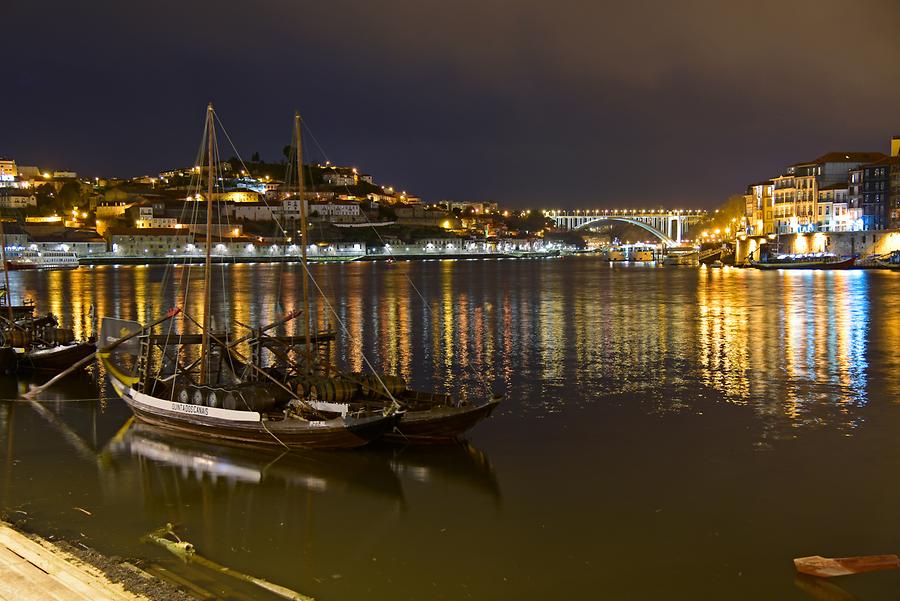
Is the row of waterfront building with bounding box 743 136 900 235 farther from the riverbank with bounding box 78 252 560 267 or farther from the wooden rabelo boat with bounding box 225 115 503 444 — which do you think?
the wooden rabelo boat with bounding box 225 115 503 444

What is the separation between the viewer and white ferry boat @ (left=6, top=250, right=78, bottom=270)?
110 meters

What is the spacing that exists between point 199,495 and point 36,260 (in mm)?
115985

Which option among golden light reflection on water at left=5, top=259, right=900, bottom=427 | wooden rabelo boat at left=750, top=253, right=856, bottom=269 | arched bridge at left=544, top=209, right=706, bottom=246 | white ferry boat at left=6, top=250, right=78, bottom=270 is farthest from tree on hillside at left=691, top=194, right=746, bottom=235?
white ferry boat at left=6, top=250, right=78, bottom=270

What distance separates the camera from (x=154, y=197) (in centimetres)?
15675

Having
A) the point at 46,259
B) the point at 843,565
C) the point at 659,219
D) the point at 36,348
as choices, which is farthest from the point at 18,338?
the point at 659,219

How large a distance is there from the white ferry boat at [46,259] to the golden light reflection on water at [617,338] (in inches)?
2376

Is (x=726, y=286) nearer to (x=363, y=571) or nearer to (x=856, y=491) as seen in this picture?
(x=856, y=491)

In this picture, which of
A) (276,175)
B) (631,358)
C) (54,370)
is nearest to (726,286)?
(631,358)

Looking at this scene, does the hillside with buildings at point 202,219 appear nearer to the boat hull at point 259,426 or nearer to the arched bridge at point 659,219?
the arched bridge at point 659,219

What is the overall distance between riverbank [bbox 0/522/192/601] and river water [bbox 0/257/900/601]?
0.81m

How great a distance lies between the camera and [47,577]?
7129 millimetres

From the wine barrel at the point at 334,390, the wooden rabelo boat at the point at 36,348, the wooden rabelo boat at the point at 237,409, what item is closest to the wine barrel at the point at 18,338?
the wooden rabelo boat at the point at 36,348

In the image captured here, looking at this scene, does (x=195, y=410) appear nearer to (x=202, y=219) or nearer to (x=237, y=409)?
(x=237, y=409)

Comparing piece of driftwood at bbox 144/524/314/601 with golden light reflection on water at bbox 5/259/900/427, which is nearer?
piece of driftwood at bbox 144/524/314/601
